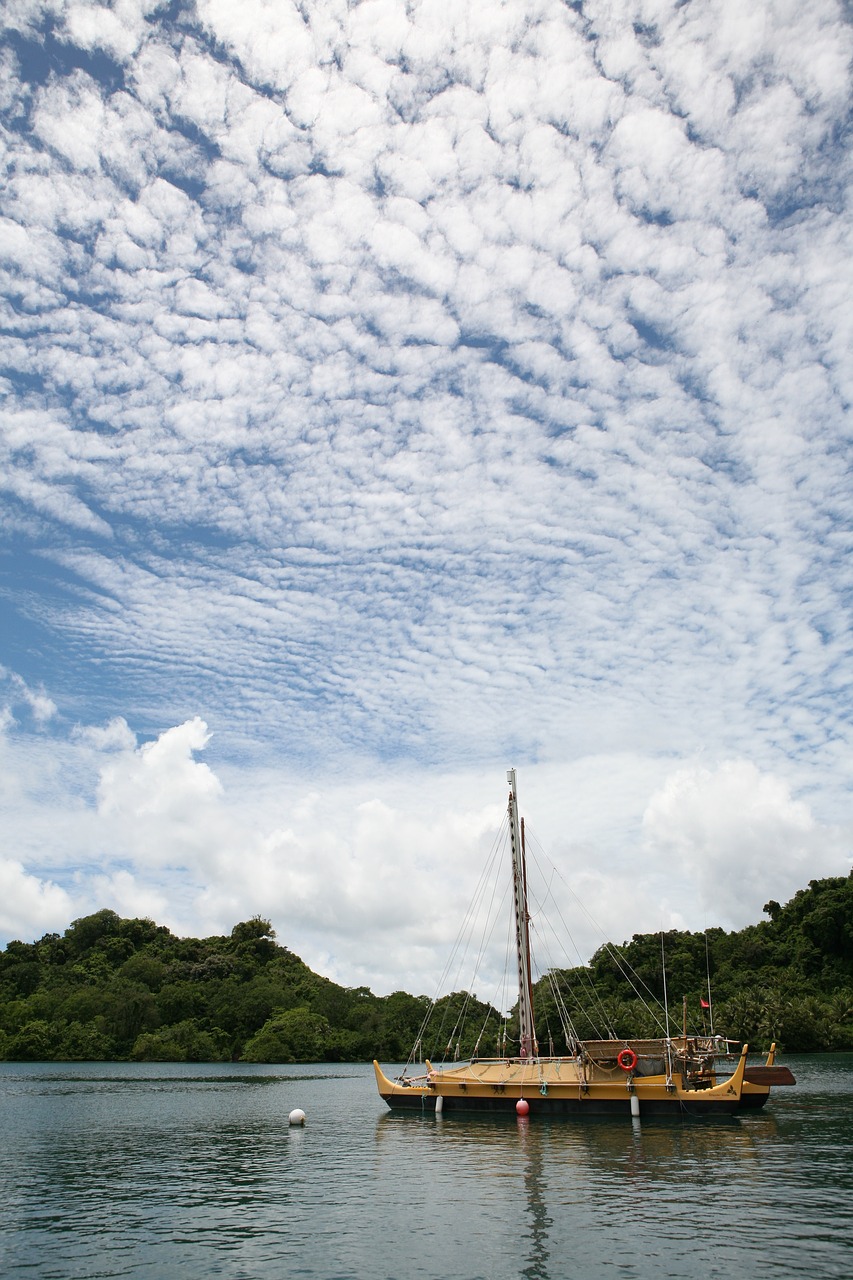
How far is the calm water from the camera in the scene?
1030 inches

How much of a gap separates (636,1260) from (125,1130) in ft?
153

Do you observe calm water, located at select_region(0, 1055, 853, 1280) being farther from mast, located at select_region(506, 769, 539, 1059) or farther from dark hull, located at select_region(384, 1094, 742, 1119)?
mast, located at select_region(506, 769, 539, 1059)

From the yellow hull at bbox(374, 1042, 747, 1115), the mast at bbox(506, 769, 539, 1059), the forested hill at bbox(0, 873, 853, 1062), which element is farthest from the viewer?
the forested hill at bbox(0, 873, 853, 1062)

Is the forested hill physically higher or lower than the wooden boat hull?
higher

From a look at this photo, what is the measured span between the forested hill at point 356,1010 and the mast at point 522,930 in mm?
73105

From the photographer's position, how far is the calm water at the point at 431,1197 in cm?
2617

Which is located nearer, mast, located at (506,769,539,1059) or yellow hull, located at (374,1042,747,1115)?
yellow hull, located at (374,1042,747,1115)

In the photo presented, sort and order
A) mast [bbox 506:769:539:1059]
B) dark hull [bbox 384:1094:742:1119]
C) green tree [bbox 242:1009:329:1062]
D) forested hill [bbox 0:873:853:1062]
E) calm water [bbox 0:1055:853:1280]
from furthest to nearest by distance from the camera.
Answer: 1. green tree [bbox 242:1009:329:1062]
2. forested hill [bbox 0:873:853:1062]
3. mast [bbox 506:769:539:1059]
4. dark hull [bbox 384:1094:742:1119]
5. calm water [bbox 0:1055:853:1280]

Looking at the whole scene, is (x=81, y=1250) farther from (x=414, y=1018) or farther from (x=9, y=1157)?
(x=414, y=1018)

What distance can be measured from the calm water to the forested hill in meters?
79.0

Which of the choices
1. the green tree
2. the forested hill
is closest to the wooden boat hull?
the forested hill

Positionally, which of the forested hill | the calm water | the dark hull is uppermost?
the forested hill

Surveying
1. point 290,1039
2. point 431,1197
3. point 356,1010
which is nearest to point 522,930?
point 431,1197

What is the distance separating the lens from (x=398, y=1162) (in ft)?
150
